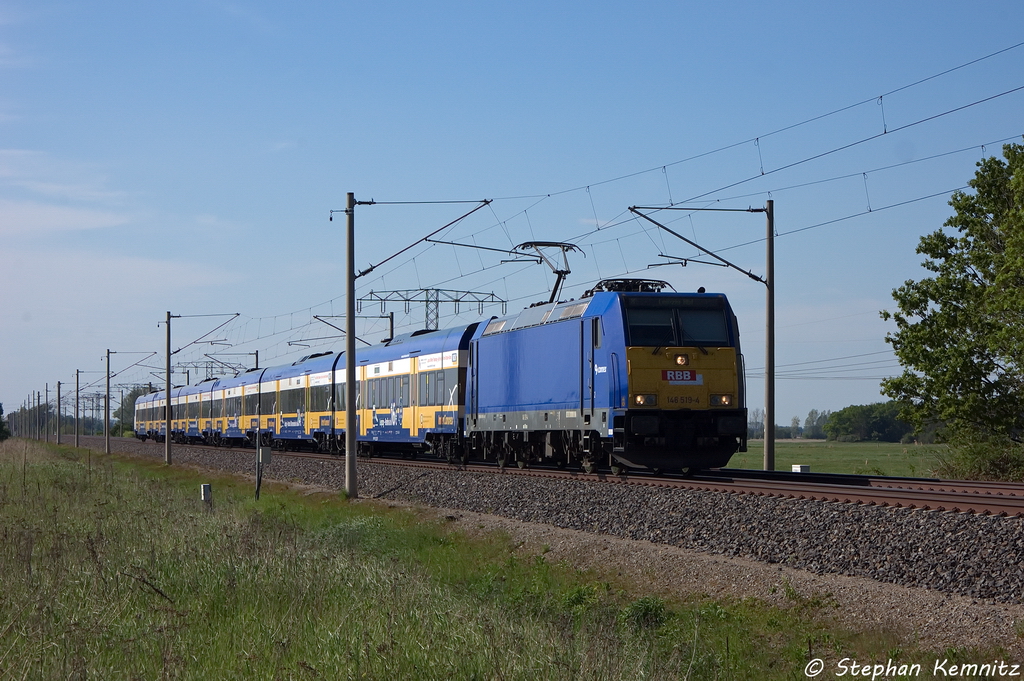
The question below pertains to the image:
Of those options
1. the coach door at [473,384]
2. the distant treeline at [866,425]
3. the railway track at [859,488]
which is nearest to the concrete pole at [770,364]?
the railway track at [859,488]

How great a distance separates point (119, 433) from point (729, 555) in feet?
403

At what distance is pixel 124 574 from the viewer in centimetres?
1180

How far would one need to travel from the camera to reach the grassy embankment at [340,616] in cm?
890

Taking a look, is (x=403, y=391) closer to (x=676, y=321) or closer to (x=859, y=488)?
(x=676, y=321)

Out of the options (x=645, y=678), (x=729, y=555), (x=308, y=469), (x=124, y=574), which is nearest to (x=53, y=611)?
(x=124, y=574)

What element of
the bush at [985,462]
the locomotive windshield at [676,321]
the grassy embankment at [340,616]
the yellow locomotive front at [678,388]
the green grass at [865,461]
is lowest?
the green grass at [865,461]

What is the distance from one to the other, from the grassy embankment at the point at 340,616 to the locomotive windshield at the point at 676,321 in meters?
5.41

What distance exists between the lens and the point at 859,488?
16875mm

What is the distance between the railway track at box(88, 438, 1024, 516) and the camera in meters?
13.8

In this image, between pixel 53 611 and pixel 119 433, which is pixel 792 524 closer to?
pixel 53 611

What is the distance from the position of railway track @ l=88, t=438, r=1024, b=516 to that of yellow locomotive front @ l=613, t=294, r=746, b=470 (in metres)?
0.59

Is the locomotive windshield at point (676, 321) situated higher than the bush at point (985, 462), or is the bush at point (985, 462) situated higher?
the locomotive windshield at point (676, 321)

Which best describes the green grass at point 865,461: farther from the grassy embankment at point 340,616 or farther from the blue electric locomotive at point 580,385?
the grassy embankment at point 340,616

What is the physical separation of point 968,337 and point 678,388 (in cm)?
1351
